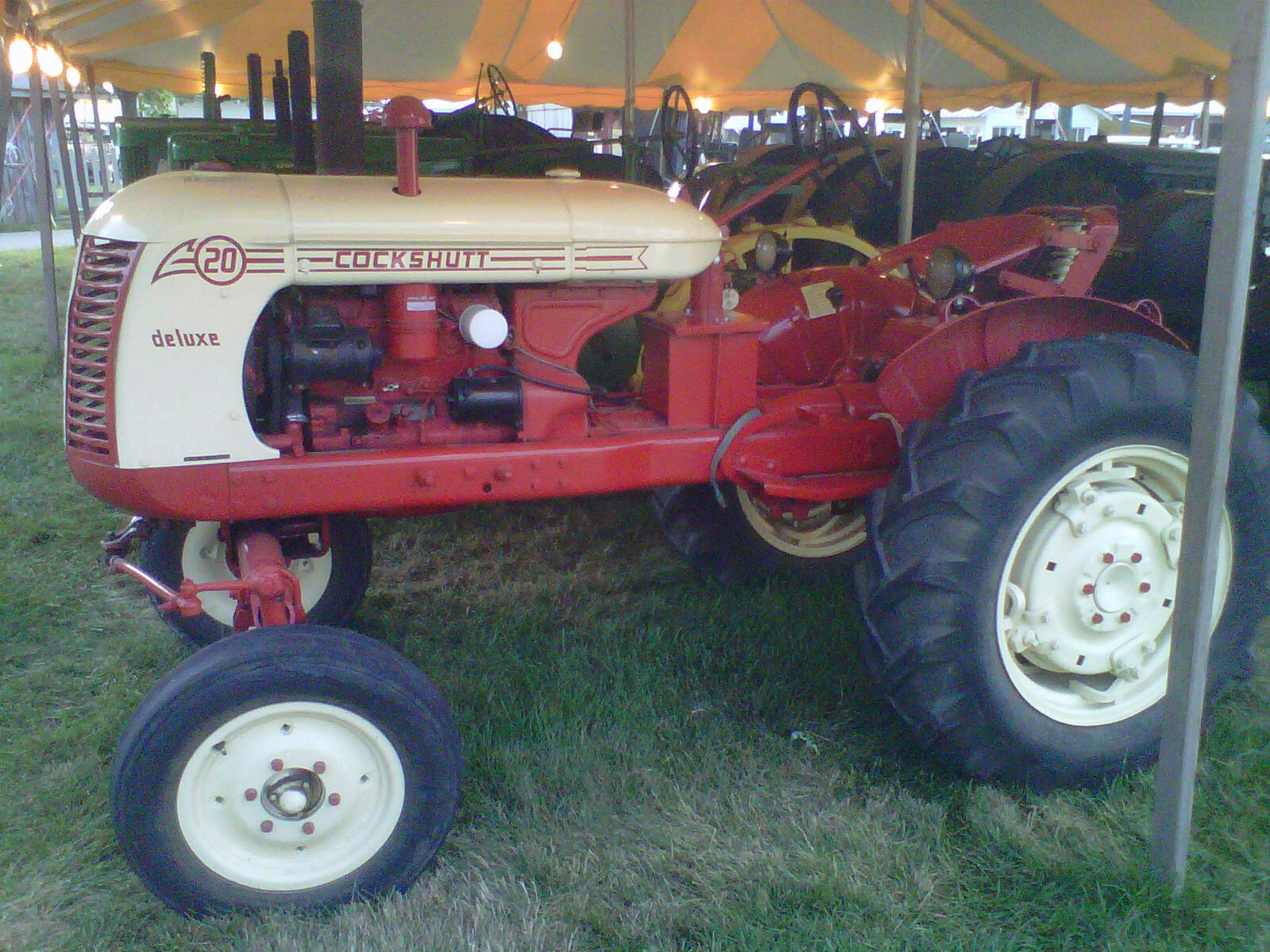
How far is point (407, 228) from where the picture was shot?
2162 millimetres

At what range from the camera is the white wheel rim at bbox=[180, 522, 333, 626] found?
291cm

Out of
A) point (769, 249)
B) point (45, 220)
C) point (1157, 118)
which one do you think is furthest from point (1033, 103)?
point (769, 249)

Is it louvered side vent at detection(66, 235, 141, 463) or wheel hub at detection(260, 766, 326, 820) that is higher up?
louvered side vent at detection(66, 235, 141, 463)

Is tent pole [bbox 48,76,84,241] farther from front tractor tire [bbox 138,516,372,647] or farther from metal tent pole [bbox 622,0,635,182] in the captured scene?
front tractor tire [bbox 138,516,372,647]

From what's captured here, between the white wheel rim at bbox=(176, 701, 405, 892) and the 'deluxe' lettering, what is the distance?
687mm

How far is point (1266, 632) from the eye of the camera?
3.22 m

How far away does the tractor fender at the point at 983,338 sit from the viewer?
2498 mm

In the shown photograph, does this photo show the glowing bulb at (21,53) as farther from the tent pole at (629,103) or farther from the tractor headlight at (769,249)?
the tractor headlight at (769,249)

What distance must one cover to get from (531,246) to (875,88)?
421 inches

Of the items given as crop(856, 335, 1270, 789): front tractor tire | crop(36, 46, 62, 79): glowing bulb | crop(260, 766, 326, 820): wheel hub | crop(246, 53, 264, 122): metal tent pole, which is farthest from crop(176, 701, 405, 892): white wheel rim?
crop(36, 46, 62, 79): glowing bulb

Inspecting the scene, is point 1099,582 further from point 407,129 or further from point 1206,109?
point 1206,109

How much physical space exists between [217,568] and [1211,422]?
7.86 feet

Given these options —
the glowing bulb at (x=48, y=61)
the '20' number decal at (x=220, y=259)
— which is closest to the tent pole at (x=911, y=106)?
the '20' number decal at (x=220, y=259)

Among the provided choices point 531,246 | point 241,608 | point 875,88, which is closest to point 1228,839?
point 531,246
